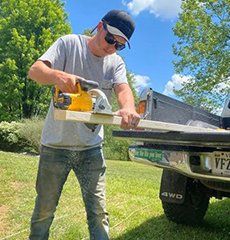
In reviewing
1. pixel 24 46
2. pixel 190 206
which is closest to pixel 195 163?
pixel 190 206

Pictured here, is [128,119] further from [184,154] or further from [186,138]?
[184,154]

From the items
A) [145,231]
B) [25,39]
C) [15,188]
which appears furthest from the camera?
[25,39]

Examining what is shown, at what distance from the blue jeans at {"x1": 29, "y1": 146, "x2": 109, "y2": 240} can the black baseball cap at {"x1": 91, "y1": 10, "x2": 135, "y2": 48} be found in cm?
87

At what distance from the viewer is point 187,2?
2584cm

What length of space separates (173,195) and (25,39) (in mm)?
26963

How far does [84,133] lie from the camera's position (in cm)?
321

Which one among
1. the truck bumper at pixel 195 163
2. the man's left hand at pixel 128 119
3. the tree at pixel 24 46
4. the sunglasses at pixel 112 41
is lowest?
the truck bumper at pixel 195 163

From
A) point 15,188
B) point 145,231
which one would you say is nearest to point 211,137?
point 145,231

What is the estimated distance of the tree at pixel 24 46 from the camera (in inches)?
1172

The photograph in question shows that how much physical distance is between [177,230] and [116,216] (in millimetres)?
767

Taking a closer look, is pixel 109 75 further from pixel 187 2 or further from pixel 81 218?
pixel 187 2

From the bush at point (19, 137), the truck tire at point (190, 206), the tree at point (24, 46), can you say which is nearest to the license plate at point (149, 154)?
the truck tire at point (190, 206)

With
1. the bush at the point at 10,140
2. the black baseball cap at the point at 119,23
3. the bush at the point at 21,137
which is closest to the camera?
the black baseball cap at the point at 119,23

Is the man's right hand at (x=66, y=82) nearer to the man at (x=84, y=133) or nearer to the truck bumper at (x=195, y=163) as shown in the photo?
the man at (x=84, y=133)
